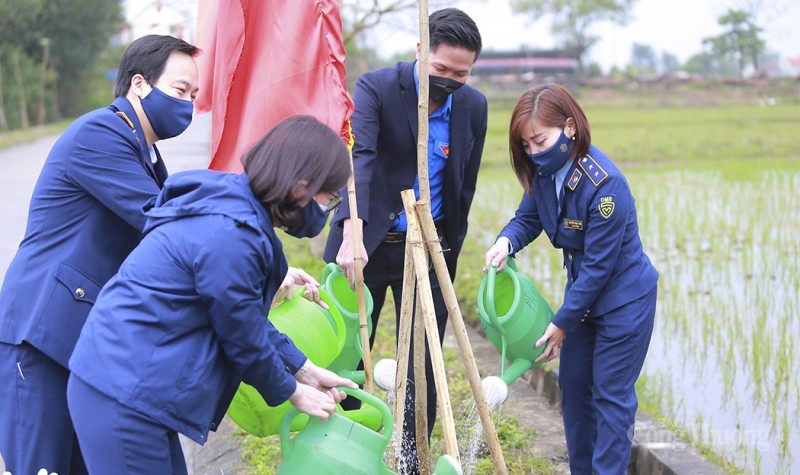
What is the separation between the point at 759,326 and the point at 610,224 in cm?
270

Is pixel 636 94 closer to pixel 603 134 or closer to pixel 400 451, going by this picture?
pixel 603 134

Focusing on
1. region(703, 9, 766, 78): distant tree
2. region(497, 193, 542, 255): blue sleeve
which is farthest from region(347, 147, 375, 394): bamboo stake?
region(703, 9, 766, 78): distant tree

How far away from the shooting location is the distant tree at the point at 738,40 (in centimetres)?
4391

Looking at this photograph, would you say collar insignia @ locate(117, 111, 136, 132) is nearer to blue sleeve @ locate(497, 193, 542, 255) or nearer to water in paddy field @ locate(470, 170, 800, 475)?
blue sleeve @ locate(497, 193, 542, 255)

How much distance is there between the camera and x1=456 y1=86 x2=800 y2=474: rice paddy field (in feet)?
12.5

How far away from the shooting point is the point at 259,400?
229 centimetres

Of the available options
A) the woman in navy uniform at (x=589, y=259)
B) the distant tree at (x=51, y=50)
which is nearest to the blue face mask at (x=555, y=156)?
the woman in navy uniform at (x=589, y=259)

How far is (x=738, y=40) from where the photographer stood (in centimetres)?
4572

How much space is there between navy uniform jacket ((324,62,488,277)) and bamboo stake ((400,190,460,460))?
43cm

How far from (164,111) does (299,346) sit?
73cm

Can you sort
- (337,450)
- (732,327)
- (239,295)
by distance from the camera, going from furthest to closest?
(732,327)
(337,450)
(239,295)

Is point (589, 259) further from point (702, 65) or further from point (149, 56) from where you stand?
point (702, 65)

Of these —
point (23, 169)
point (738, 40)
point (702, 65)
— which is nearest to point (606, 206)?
point (23, 169)

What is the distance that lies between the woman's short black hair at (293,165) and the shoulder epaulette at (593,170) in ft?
3.24
